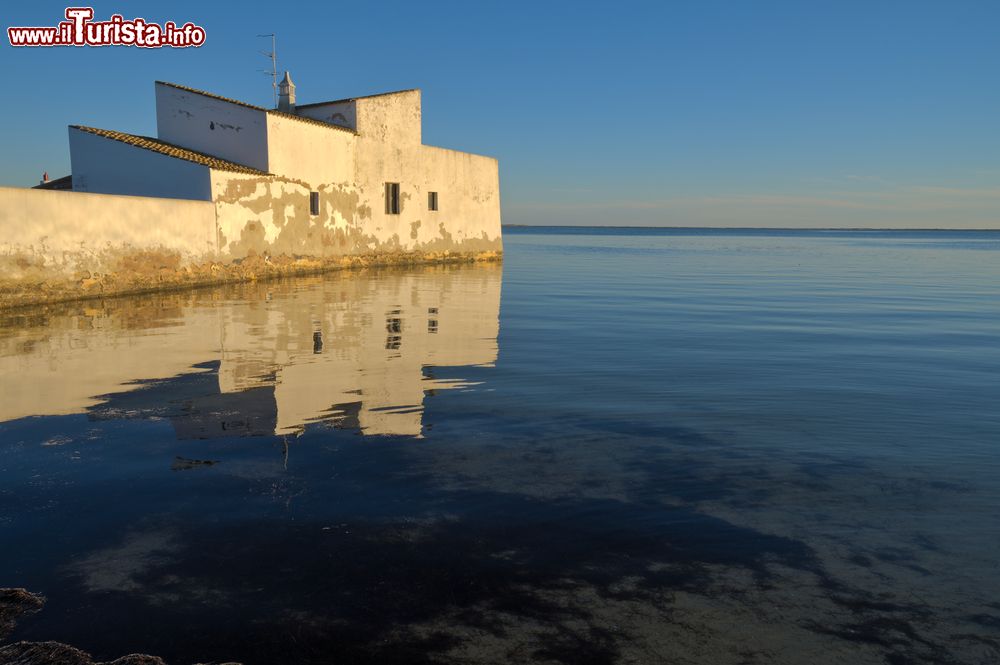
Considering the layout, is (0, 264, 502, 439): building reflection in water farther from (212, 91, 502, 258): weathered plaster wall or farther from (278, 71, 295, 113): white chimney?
(278, 71, 295, 113): white chimney

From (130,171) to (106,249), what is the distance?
5302 mm

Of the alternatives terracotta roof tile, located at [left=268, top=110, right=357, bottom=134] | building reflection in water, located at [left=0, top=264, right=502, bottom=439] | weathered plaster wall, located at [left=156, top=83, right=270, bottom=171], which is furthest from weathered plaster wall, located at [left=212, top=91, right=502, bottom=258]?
building reflection in water, located at [left=0, top=264, right=502, bottom=439]

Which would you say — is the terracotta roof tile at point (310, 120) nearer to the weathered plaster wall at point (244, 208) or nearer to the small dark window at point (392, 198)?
the weathered plaster wall at point (244, 208)

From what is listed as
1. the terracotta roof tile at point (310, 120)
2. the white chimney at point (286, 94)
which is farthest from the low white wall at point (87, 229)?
the white chimney at point (286, 94)

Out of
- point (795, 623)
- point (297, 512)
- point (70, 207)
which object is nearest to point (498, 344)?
point (297, 512)

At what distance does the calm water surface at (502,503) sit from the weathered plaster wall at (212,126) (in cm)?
1348

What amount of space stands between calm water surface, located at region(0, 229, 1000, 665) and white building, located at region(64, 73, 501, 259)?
37.3 ft

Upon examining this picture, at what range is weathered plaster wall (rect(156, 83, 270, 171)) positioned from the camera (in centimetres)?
2084

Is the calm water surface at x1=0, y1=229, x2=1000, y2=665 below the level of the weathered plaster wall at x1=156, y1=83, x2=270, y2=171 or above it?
below

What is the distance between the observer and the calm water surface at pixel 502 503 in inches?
101

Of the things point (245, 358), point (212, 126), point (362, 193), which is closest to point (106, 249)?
point (212, 126)

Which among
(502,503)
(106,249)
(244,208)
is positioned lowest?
(502,503)

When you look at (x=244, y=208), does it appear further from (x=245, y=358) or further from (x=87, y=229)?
(x=245, y=358)

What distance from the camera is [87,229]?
1438cm
